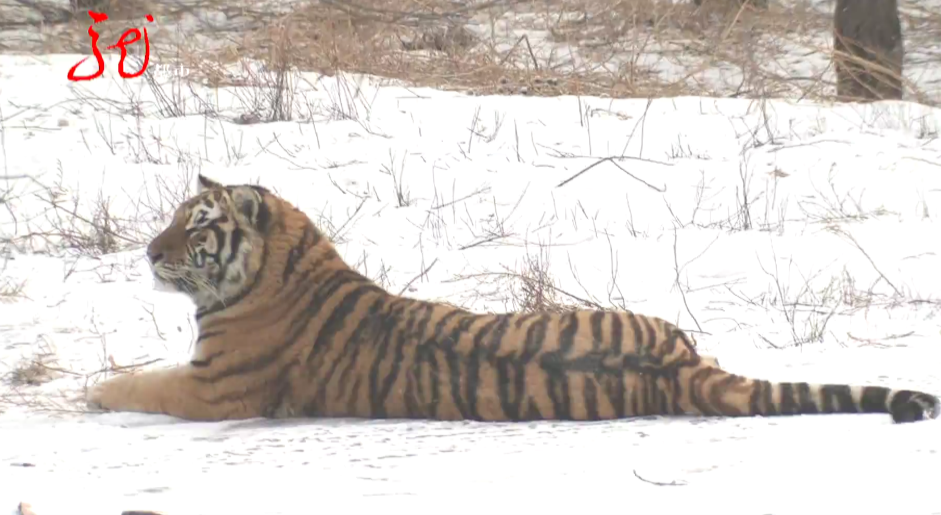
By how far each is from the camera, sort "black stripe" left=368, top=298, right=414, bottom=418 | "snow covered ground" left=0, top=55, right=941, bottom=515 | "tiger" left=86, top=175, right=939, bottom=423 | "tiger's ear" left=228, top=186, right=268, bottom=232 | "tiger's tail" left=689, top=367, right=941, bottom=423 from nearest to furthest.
A: "snow covered ground" left=0, top=55, right=941, bottom=515, "tiger's tail" left=689, top=367, right=941, bottom=423, "tiger" left=86, top=175, right=939, bottom=423, "black stripe" left=368, top=298, right=414, bottom=418, "tiger's ear" left=228, top=186, right=268, bottom=232

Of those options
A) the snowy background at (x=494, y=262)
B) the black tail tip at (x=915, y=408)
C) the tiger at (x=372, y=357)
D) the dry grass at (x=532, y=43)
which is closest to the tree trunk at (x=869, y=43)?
the dry grass at (x=532, y=43)

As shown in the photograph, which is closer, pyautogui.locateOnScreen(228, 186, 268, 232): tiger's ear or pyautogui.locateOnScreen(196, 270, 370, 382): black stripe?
pyautogui.locateOnScreen(196, 270, 370, 382): black stripe

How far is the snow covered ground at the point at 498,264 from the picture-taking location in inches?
127

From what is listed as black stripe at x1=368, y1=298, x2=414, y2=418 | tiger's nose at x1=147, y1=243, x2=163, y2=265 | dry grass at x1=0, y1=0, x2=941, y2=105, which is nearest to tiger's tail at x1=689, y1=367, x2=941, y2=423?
black stripe at x1=368, y1=298, x2=414, y2=418

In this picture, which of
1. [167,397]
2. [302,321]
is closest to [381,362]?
[302,321]

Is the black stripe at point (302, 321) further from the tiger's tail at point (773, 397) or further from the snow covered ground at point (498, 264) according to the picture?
the tiger's tail at point (773, 397)

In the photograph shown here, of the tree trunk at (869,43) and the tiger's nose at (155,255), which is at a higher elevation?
the tree trunk at (869,43)

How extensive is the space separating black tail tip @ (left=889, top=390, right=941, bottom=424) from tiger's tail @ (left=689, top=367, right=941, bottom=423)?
0.08m

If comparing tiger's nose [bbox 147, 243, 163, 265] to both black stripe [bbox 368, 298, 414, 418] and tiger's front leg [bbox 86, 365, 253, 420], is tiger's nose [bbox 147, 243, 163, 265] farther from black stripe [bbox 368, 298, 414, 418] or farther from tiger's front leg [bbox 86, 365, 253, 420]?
black stripe [bbox 368, 298, 414, 418]

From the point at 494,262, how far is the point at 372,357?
2266 millimetres

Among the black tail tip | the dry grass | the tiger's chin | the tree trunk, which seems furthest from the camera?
the tree trunk

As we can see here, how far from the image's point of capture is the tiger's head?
4.67 metres

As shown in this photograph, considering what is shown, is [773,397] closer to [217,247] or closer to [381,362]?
[381,362]

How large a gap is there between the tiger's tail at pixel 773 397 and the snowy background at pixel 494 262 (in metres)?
0.08
